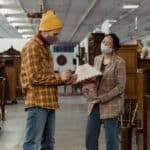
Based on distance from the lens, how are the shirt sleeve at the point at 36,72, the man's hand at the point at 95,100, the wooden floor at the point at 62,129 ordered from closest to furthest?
the shirt sleeve at the point at 36,72
the man's hand at the point at 95,100
the wooden floor at the point at 62,129

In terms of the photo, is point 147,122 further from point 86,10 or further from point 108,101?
point 86,10

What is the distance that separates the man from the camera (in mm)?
3930

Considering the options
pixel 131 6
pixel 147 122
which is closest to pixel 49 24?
pixel 147 122

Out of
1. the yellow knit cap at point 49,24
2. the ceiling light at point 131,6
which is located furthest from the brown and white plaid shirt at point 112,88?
the ceiling light at point 131,6

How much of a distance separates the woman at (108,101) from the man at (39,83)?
74cm

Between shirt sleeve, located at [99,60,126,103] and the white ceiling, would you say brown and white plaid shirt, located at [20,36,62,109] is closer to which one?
shirt sleeve, located at [99,60,126,103]

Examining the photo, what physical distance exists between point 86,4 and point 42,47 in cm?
1212

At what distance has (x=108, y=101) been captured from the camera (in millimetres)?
4637

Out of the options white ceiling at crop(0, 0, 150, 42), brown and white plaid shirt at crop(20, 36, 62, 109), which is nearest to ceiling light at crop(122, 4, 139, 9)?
white ceiling at crop(0, 0, 150, 42)

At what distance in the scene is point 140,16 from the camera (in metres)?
19.8

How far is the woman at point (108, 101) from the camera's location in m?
4.62

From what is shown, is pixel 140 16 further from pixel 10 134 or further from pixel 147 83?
pixel 147 83

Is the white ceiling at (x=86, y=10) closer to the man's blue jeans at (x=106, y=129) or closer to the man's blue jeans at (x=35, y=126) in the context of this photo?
the man's blue jeans at (x=106, y=129)

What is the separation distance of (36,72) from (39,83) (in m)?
0.10
